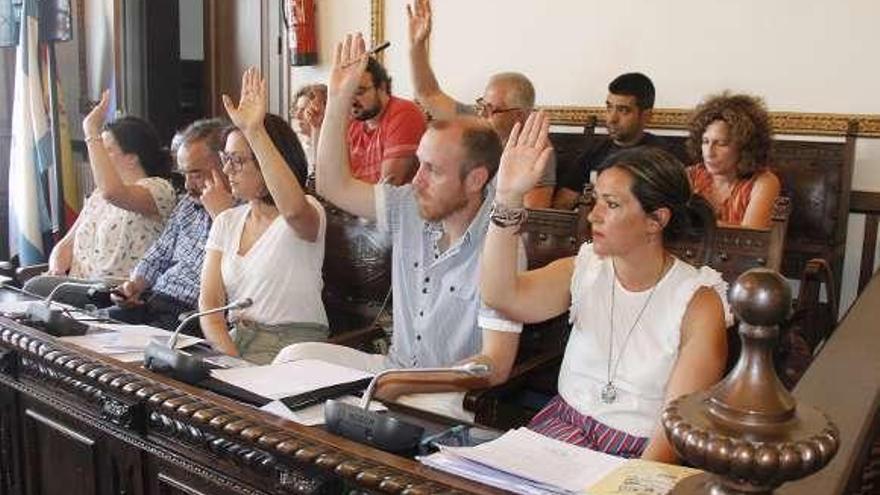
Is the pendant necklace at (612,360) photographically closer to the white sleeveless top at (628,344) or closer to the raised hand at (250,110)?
the white sleeveless top at (628,344)

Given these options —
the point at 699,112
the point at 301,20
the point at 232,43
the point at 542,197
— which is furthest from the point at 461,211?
the point at 232,43

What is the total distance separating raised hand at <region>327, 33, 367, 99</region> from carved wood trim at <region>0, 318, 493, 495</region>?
96 centimetres

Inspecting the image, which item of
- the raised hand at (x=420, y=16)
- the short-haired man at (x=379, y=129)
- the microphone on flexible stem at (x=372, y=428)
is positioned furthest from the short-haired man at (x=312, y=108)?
the microphone on flexible stem at (x=372, y=428)

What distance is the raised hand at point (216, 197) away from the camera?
99.3 inches

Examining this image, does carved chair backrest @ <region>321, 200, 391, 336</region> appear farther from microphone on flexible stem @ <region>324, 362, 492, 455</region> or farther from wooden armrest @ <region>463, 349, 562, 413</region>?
microphone on flexible stem @ <region>324, 362, 492, 455</region>

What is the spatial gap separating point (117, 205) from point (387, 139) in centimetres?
96

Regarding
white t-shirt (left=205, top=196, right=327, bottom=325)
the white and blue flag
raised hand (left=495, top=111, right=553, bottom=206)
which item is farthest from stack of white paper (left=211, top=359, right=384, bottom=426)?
the white and blue flag

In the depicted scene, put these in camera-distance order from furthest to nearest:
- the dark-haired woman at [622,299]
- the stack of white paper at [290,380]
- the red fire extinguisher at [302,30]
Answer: the red fire extinguisher at [302,30] → the dark-haired woman at [622,299] → the stack of white paper at [290,380]

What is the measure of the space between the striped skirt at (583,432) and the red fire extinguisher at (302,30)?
359 centimetres

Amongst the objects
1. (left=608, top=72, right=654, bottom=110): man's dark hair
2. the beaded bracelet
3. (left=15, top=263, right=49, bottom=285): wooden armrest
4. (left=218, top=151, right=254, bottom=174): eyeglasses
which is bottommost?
(left=15, top=263, right=49, bottom=285): wooden armrest

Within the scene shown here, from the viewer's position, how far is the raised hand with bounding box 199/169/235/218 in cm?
252

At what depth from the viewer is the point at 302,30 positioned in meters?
4.86

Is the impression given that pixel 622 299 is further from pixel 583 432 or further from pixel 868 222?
pixel 868 222

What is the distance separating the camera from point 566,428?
1.62 meters
